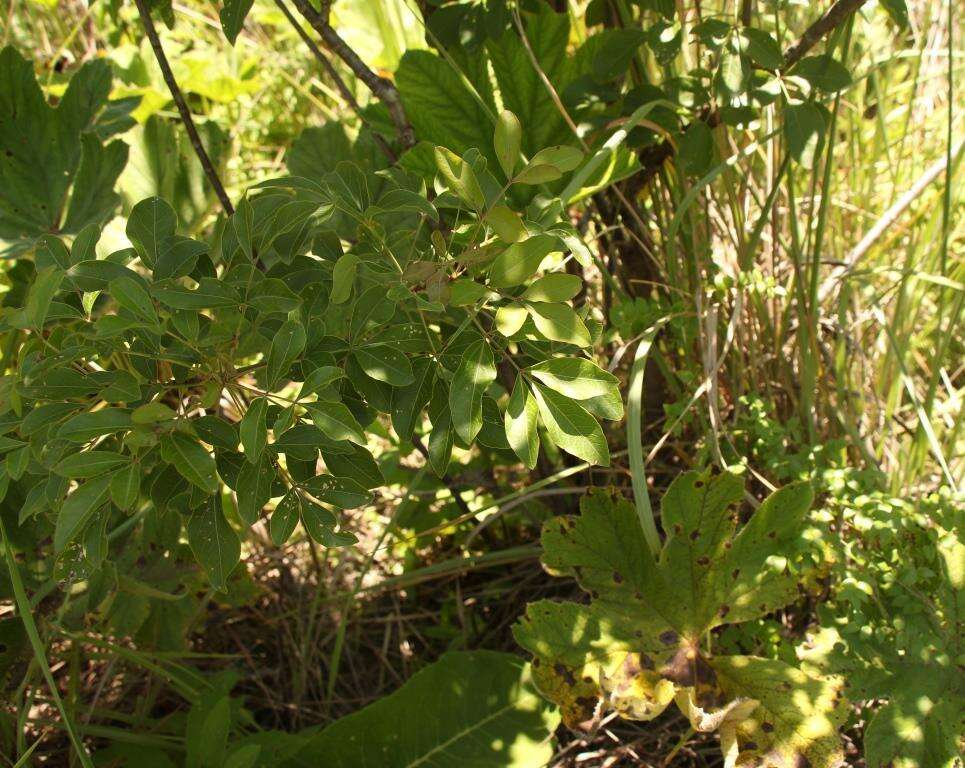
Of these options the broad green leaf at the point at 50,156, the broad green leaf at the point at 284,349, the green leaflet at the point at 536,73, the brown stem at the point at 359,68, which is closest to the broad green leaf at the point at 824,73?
the green leaflet at the point at 536,73

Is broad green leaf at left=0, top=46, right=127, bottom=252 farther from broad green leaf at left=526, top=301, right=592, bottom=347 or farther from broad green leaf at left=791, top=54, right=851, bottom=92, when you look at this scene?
broad green leaf at left=791, top=54, right=851, bottom=92

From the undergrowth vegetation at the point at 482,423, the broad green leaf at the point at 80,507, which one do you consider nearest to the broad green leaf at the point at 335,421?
the undergrowth vegetation at the point at 482,423

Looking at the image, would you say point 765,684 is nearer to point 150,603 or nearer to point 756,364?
point 756,364

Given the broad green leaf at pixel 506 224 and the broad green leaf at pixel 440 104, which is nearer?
the broad green leaf at pixel 506 224

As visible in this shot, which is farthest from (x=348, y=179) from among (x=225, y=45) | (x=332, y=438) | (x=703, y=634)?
(x=225, y=45)

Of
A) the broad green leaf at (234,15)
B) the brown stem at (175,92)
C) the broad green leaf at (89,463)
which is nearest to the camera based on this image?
the broad green leaf at (89,463)

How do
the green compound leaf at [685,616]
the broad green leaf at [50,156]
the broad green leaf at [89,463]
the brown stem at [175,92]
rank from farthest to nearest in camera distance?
the broad green leaf at [50,156] < the brown stem at [175,92] < the green compound leaf at [685,616] < the broad green leaf at [89,463]

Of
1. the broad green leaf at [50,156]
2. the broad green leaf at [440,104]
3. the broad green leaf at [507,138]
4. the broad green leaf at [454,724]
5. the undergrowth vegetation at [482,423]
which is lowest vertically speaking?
the broad green leaf at [454,724]

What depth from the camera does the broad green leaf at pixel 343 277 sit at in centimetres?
84

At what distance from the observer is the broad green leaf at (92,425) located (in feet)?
2.67

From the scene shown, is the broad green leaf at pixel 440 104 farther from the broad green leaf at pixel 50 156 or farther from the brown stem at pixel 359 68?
the broad green leaf at pixel 50 156

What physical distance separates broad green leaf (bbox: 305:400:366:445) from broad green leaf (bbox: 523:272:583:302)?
211 millimetres

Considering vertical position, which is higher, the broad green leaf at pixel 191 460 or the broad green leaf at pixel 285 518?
the broad green leaf at pixel 191 460

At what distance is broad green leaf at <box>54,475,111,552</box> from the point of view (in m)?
0.83
